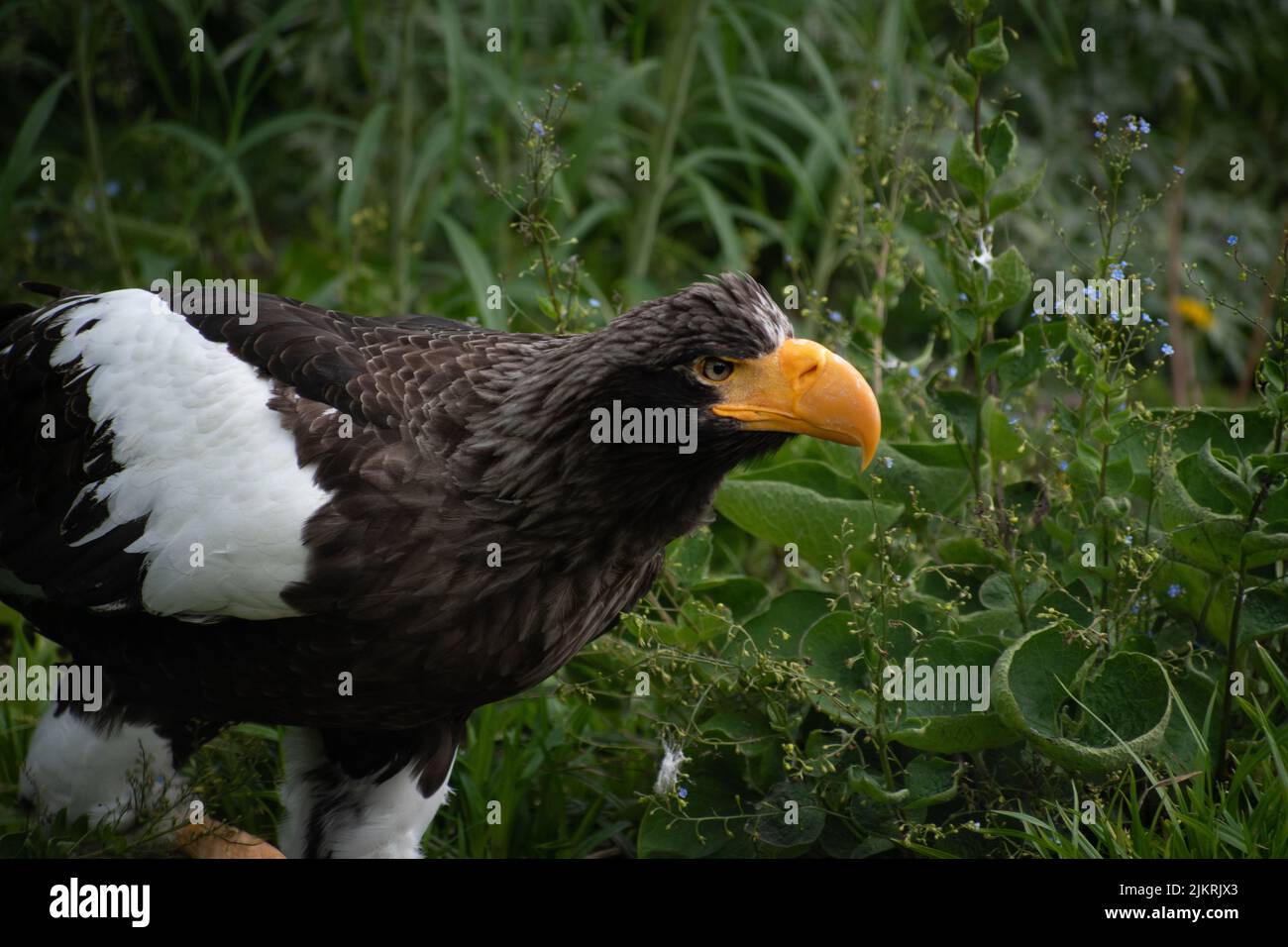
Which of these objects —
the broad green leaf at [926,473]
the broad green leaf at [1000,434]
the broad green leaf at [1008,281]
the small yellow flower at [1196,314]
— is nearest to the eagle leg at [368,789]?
the broad green leaf at [926,473]

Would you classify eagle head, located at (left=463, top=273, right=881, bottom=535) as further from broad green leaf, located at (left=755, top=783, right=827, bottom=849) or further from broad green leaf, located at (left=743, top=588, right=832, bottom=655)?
broad green leaf, located at (left=755, top=783, right=827, bottom=849)

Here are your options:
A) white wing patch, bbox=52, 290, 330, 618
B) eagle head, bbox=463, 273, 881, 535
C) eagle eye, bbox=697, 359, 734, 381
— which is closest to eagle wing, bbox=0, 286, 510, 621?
white wing patch, bbox=52, 290, 330, 618

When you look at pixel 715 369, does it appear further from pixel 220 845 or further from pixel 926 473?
pixel 220 845

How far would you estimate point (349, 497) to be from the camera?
100 inches

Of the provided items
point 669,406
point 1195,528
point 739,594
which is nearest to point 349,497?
point 669,406

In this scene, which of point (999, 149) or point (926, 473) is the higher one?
→ point (999, 149)

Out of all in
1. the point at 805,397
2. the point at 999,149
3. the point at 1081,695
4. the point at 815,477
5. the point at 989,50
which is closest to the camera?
the point at 805,397

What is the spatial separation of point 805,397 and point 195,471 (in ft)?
3.72

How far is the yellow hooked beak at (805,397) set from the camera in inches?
96.5

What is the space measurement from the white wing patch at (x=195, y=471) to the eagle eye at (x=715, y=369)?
0.72 meters

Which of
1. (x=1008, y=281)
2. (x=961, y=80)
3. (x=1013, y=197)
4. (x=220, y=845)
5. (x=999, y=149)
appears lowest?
(x=220, y=845)

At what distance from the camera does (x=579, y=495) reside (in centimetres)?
261
